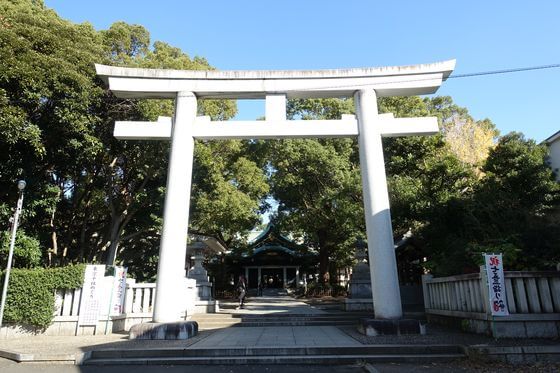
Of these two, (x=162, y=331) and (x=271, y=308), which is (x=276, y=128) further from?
(x=271, y=308)

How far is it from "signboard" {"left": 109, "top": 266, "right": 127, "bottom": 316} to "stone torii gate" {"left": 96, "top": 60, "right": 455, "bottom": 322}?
3103mm

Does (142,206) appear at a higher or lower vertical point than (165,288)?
higher

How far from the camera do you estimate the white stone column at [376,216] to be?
28.4 ft

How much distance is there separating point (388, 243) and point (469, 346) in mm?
2742

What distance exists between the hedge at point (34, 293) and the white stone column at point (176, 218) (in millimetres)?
3079

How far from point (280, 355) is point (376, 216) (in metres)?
3.87

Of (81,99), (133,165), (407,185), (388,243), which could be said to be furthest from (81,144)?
(407,185)

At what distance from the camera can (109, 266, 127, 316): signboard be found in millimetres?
10320

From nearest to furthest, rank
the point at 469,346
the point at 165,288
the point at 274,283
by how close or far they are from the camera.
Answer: the point at 469,346, the point at 165,288, the point at 274,283

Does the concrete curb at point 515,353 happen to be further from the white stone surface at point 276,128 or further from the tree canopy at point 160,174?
the white stone surface at point 276,128

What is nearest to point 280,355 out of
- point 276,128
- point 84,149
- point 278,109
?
point 276,128

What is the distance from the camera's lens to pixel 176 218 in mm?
8898

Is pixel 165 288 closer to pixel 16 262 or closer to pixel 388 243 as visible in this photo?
pixel 388 243

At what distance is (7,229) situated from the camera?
491 inches
